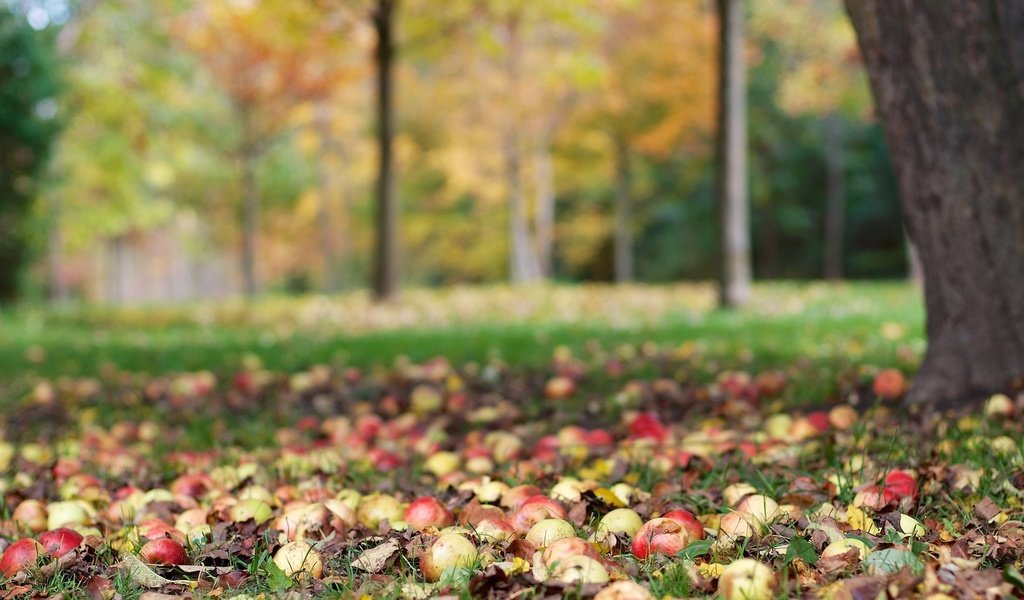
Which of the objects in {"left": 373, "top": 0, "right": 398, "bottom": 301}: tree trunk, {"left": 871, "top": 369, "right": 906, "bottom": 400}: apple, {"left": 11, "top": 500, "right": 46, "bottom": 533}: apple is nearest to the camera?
{"left": 11, "top": 500, "right": 46, "bottom": 533}: apple

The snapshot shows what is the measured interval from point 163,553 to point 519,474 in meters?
1.16

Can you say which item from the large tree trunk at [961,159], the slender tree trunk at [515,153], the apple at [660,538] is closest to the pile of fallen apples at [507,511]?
the apple at [660,538]

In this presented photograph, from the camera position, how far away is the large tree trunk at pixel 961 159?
3.11 m

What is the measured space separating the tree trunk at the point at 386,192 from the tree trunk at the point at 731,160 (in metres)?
4.69

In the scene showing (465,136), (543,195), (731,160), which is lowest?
(731,160)

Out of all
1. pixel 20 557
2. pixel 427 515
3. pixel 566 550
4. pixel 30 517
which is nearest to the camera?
pixel 566 550

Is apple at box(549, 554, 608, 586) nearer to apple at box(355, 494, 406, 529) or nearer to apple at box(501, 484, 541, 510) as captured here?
apple at box(501, 484, 541, 510)

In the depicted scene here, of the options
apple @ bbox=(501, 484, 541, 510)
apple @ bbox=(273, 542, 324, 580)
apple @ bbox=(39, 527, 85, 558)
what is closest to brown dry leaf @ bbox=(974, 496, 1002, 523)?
apple @ bbox=(501, 484, 541, 510)

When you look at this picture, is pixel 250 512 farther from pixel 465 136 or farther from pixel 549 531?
pixel 465 136

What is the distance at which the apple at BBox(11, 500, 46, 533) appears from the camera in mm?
2503

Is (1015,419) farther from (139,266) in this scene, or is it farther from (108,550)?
(139,266)

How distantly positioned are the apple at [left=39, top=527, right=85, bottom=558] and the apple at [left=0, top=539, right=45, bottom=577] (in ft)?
0.10

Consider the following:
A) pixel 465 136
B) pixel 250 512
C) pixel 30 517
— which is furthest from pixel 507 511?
pixel 465 136

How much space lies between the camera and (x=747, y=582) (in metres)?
1.63
